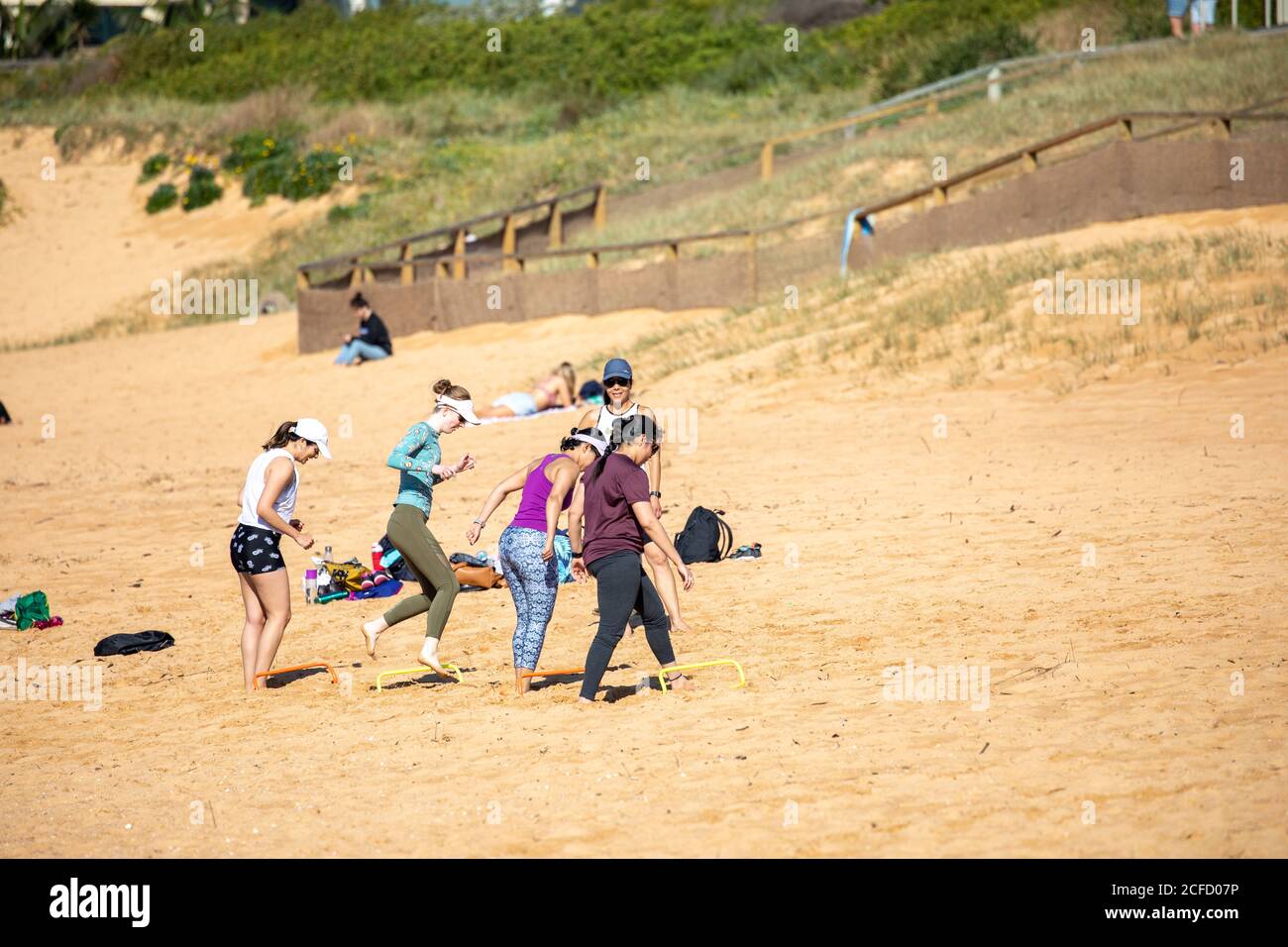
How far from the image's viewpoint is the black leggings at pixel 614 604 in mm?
7996

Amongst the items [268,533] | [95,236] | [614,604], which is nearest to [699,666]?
[614,604]

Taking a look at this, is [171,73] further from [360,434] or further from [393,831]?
[393,831]

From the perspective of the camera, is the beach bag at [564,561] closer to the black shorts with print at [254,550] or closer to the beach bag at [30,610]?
the black shorts with print at [254,550]

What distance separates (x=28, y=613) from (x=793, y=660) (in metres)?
5.52

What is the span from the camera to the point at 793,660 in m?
8.80

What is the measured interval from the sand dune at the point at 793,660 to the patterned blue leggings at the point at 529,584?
27cm

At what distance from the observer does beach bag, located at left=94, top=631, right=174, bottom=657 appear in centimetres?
1009

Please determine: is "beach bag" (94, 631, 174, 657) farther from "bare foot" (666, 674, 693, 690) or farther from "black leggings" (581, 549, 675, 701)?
"bare foot" (666, 674, 693, 690)

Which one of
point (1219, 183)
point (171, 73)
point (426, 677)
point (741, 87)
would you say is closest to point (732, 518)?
point (426, 677)

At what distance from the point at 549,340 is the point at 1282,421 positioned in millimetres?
12111

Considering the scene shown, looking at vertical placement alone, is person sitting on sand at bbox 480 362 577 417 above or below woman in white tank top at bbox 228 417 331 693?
above

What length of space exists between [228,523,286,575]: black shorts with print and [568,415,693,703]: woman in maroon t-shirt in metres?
1.79

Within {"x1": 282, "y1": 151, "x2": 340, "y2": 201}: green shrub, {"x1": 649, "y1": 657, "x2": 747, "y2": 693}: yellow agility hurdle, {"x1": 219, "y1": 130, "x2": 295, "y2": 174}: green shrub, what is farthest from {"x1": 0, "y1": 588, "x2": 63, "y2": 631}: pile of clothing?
{"x1": 219, "y1": 130, "x2": 295, "y2": 174}: green shrub
